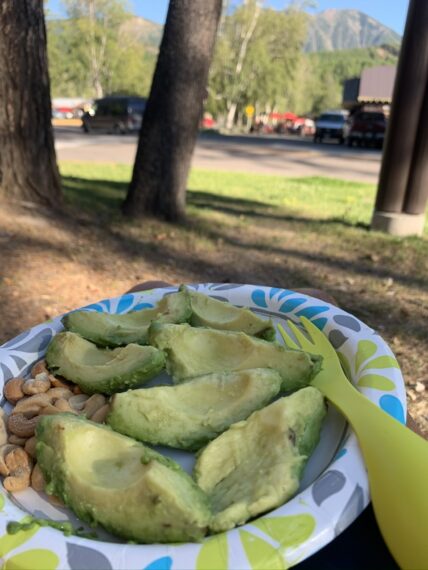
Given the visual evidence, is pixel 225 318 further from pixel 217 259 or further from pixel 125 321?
pixel 217 259

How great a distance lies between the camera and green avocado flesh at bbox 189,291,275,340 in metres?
1.44

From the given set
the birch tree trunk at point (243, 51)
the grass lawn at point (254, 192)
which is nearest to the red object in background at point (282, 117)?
the birch tree trunk at point (243, 51)

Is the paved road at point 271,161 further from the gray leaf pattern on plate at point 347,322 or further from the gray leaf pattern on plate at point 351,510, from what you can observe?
the gray leaf pattern on plate at point 351,510

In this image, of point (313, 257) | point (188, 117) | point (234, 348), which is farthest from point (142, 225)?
point (234, 348)

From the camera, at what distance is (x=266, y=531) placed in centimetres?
82

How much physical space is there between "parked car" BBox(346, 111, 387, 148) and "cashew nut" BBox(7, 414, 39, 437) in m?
22.5

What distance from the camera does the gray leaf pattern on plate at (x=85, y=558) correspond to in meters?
A: 0.78

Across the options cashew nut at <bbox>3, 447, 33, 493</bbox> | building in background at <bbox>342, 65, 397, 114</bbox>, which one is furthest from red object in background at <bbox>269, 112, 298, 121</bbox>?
cashew nut at <bbox>3, 447, 33, 493</bbox>

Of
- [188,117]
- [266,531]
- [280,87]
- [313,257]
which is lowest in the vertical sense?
Answer: [313,257]

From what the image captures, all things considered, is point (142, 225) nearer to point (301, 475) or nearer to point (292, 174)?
point (301, 475)

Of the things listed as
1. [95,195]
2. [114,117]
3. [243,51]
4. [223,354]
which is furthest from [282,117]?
[223,354]

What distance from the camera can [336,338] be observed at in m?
1.43

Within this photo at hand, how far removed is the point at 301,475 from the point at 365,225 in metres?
5.11

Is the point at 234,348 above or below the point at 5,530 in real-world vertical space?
above
